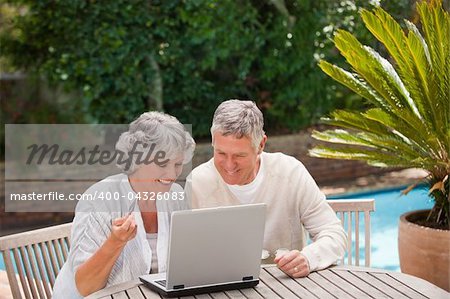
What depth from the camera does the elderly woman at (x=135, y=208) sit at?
2725mm

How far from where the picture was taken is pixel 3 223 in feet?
23.0

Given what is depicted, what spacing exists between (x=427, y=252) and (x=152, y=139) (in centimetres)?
209

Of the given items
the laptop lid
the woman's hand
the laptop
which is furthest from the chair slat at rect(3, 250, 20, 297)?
the laptop lid

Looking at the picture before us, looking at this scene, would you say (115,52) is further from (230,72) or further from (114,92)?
(230,72)

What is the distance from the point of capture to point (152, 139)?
286 cm

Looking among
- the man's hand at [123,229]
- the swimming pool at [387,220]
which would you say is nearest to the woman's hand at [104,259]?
the man's hand at [123,229]

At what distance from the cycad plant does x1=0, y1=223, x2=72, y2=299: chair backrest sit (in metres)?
2.04

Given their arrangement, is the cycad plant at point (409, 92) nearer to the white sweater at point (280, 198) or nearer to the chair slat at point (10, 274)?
the white sweater at point (280, 198)

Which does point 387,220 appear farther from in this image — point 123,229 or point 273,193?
point 123,229

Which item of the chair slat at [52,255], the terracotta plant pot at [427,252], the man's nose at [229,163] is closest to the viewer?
the man's nose at [229,163]

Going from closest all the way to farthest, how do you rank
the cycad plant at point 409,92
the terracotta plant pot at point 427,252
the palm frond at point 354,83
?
the terracotta plant pot at point 427,252 < the cycad plant at point 409,92 < the palm frond at point 354,83

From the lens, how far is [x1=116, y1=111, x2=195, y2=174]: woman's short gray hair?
9.33 ft

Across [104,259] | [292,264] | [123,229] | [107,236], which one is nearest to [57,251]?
[107,236]

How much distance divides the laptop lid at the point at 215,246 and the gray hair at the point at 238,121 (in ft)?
1.42
